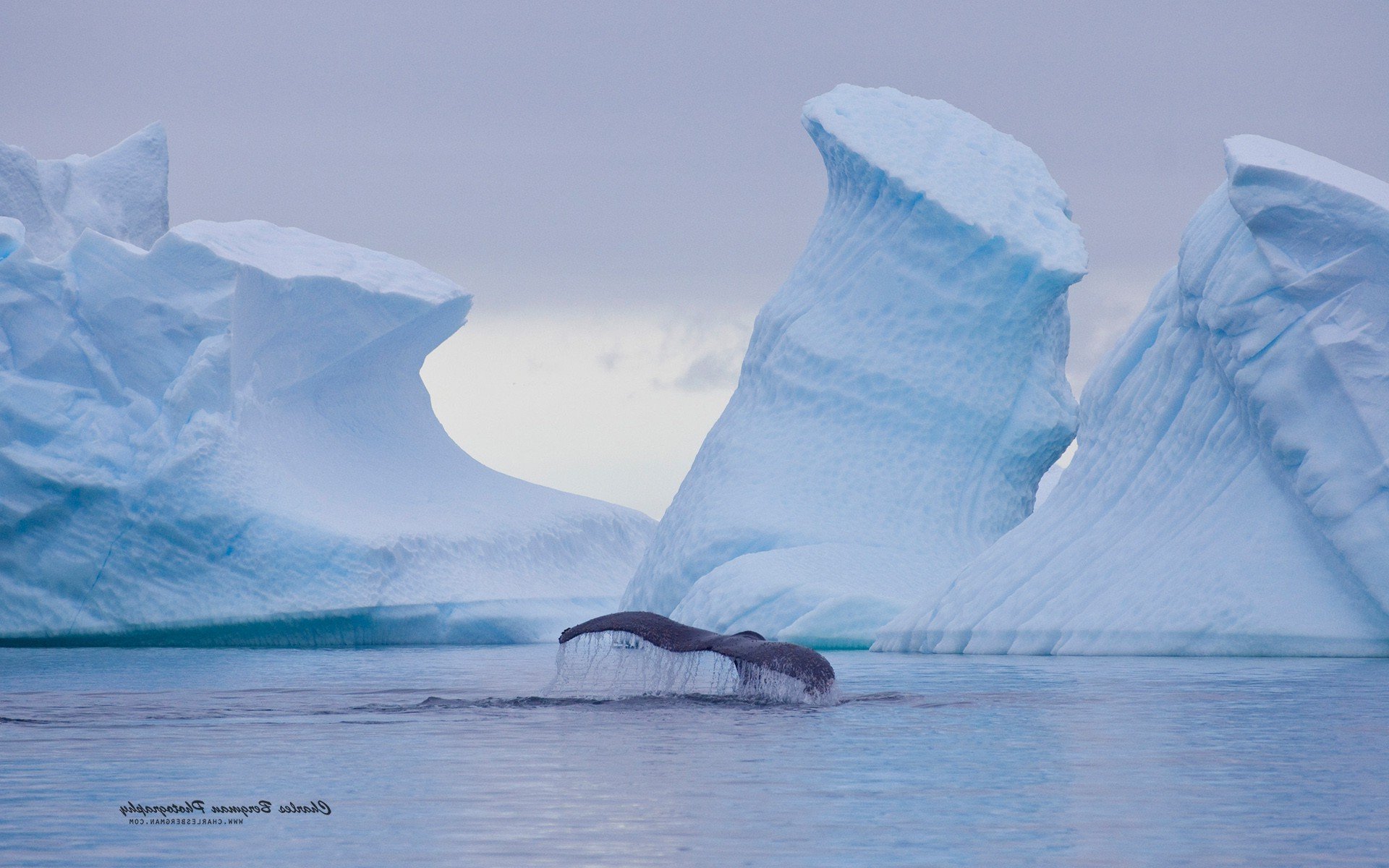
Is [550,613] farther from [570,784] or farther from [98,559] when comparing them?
[570,784]

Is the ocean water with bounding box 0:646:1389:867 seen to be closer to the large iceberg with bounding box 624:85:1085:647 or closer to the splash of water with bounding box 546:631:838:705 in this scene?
the splash of water with bounding box 546:631:838:705

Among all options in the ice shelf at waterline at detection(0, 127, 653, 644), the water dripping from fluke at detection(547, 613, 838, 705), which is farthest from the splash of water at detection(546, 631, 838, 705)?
the ice shelf at waterline at detection(0, 127, 653, 644)

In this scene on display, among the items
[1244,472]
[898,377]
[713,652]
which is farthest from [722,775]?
[898,377]

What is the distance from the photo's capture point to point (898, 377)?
77.6 ft

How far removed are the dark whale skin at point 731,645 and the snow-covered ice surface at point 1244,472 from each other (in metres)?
5.76

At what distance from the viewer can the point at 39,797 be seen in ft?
20.6

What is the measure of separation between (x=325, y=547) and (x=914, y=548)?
8.48 m

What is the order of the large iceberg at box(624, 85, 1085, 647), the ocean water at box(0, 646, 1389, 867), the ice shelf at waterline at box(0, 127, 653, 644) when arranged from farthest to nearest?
the ice shelf at waterline at box(0, 127, 653, 644) < the large iceberg at box(624, 85, 1085, 647) < the ocean water at box(0, 646, 1389, 867)

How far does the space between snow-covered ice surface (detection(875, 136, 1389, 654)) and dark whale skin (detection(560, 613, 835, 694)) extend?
576 centimetres

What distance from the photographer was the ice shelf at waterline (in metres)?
24.2

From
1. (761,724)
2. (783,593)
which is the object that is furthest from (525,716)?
(783,593)

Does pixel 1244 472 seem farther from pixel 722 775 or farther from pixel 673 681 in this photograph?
pixel 722 775

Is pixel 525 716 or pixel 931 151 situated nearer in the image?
pixel 525 716

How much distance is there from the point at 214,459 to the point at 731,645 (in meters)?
15.1
